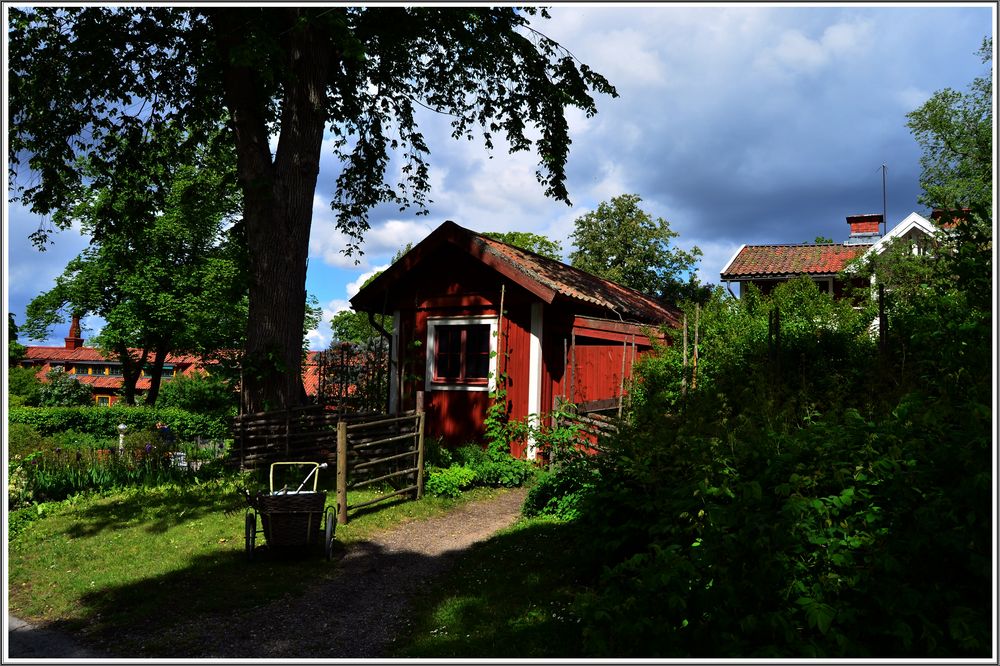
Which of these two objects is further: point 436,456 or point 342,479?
point 436,456

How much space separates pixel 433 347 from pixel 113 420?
1912 centimetres

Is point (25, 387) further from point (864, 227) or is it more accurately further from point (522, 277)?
point (864, 227)

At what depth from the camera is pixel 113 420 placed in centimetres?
2672

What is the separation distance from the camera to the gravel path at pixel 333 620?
5141 mm

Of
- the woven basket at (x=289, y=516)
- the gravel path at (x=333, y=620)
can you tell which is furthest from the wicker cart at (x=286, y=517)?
the gravel path at (x=333, y=620)

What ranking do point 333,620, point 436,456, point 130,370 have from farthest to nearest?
point 130,370 → point 436,456 → point 333,620

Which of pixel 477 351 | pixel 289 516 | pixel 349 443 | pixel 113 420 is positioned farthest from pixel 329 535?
pixel 113 420

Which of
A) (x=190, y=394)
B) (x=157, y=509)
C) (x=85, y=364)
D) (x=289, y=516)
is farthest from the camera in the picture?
(x=85, y=364)

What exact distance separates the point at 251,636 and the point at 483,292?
355 inches

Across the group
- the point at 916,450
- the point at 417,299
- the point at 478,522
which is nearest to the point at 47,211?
the point at 417,299

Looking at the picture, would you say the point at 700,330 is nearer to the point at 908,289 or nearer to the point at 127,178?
the point at 908,289

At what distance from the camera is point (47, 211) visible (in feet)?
42.4

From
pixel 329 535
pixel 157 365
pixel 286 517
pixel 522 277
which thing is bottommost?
pixel 329 535

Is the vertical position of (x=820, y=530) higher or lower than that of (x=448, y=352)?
lower
